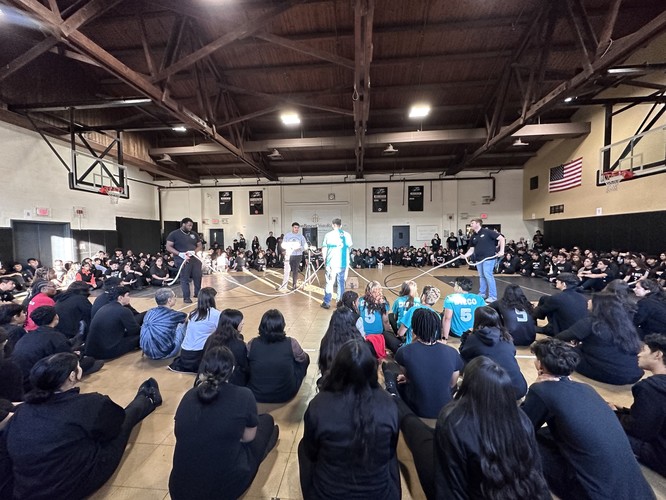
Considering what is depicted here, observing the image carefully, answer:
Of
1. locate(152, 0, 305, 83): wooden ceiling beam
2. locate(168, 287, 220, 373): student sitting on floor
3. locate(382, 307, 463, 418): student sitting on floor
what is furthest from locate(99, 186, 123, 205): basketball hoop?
locate(382, 307, 463, 418): student sitting on floor

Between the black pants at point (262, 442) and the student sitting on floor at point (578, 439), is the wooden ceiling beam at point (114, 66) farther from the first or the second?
the student sitting on floor at point (578, 439)

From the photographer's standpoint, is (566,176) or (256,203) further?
(256,203)

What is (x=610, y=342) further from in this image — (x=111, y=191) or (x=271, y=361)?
(x=111, y=191)

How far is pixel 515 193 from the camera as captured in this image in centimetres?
1664

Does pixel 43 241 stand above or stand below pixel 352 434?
above

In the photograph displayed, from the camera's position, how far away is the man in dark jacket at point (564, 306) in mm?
3770

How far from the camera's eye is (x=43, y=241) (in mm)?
10125

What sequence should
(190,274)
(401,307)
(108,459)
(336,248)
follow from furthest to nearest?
(190,274) < (336,248) < (401,307) < (108,459)

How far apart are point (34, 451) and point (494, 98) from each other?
41.2ft

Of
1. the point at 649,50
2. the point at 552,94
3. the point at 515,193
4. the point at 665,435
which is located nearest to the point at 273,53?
the point at 552,94

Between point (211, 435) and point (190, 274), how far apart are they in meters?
5.87

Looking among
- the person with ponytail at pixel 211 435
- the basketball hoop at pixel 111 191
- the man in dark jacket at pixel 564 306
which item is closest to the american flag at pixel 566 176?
the man in dark jacket at pixel 564 306

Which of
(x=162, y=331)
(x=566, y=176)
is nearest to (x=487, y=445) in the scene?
(x=162, y=331)

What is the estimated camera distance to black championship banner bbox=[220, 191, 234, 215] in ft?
59.4
